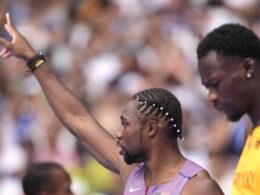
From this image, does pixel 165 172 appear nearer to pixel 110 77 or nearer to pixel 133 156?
pixel 133 156

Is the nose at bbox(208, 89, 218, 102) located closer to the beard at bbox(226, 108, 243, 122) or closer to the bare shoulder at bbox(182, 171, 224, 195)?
the beard at bbox(226, 108, 243, 122)

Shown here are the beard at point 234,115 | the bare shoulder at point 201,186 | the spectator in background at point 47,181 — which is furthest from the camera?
the spectator in background at point 47,181

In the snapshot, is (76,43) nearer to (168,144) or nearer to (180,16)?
(180,16)

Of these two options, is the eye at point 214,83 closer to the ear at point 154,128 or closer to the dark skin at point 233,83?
the dark skin at point 233,83

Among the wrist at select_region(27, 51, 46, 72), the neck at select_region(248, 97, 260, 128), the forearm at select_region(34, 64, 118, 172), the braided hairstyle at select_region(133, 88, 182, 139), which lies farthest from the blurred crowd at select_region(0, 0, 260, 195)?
the braided hairstyle at select_region(133, 88, 182, 139)

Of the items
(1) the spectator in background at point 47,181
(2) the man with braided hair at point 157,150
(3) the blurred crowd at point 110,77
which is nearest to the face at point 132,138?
(2) the man with braided hair at point 157,150

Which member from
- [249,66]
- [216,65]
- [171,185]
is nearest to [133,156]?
[171,185]

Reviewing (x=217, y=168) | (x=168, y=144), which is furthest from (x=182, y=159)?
(x=217, y=168)

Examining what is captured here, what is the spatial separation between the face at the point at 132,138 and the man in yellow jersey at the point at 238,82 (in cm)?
48

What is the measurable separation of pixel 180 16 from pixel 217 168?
2174 millimetres

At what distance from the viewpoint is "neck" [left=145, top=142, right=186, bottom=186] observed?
520cm

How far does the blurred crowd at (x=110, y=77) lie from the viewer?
9.73 meters

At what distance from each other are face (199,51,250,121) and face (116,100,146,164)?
0.48m

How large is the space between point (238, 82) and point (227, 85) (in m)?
0.06
